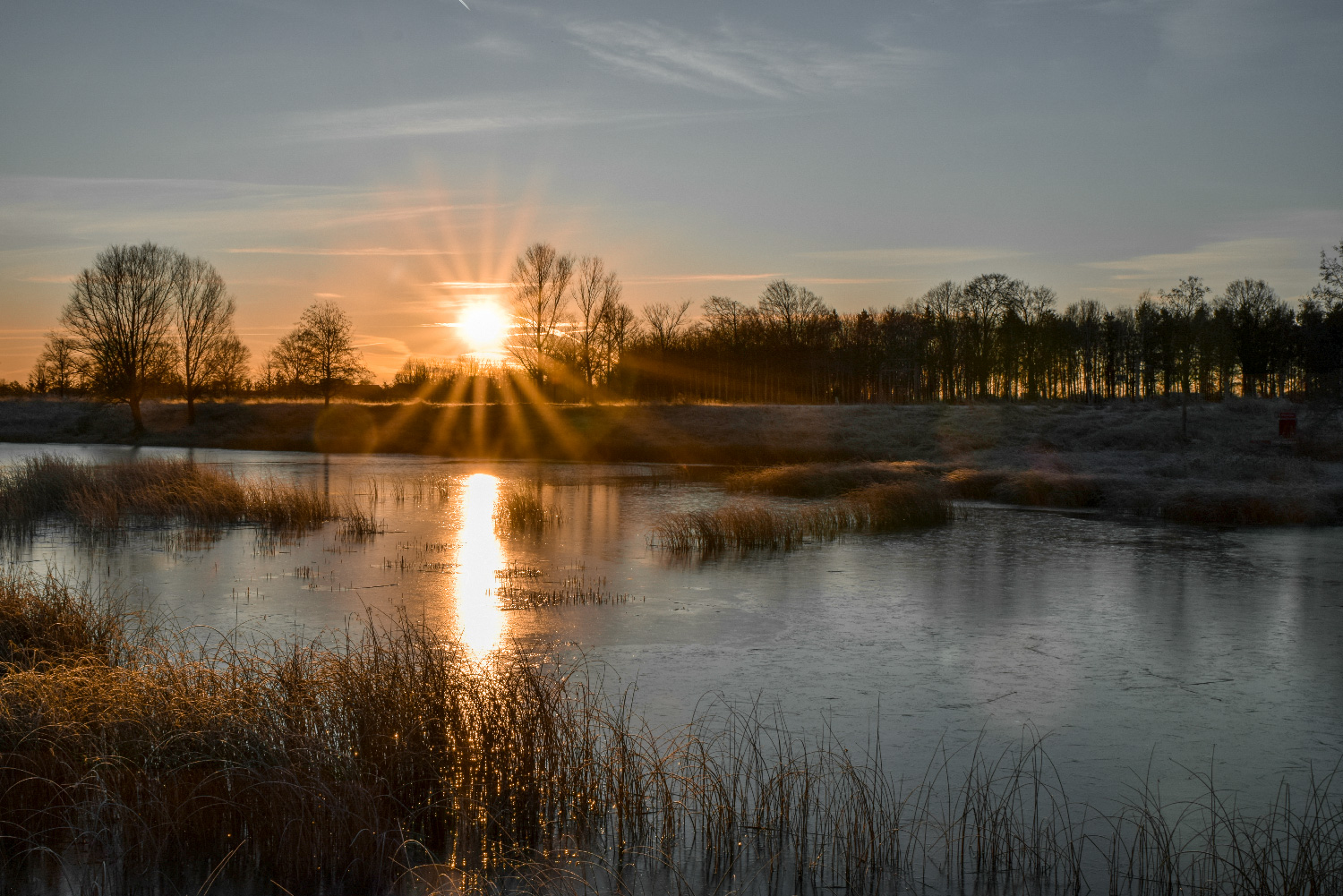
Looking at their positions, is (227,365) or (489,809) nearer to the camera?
(489,809)

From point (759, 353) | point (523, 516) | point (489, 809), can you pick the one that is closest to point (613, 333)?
point (759, 353)

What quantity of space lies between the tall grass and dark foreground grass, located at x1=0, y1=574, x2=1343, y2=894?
10.5 metres

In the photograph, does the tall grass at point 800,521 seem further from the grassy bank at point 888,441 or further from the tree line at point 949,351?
the tree line at point 949,351

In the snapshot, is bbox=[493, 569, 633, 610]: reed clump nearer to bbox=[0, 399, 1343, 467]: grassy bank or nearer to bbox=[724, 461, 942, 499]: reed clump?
bbox=[724, 461, 942, 499]: reed clump

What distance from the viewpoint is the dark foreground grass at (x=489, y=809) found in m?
4.82

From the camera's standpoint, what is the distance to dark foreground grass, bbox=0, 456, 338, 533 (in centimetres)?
1760

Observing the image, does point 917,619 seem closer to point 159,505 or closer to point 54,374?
point 159,505

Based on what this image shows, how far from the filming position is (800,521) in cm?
1891

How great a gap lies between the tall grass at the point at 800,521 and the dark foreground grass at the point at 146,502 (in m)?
7.15

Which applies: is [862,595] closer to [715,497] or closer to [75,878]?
[75,878]

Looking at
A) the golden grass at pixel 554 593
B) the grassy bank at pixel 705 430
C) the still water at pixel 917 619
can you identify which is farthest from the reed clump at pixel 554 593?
the grassy bank at pixel 705 430

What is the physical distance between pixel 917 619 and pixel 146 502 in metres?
15.1

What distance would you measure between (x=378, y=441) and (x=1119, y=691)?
151 ft

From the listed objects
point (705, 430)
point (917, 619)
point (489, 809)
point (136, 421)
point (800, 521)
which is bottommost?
point (917, 619)
